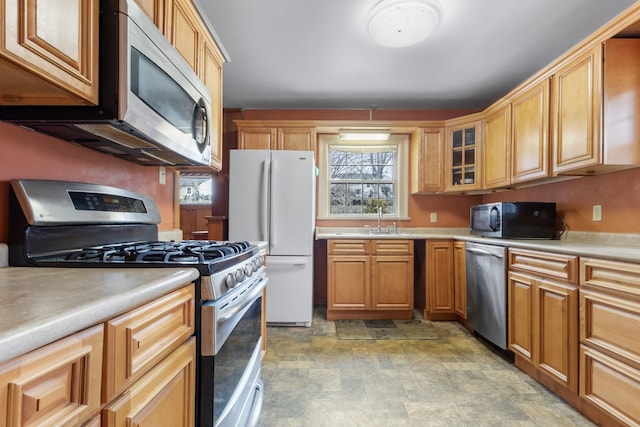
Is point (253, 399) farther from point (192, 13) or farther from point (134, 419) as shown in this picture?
point (192, 13)

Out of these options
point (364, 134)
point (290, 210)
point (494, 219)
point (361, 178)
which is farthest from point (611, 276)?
point (361, 178)

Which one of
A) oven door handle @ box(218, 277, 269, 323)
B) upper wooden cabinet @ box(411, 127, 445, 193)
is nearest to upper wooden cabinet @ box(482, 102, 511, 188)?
upper wooden cabinet @ box(411, 127, 445, 193)

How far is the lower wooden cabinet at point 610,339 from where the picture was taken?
1.38 m

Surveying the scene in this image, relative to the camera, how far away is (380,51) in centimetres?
260

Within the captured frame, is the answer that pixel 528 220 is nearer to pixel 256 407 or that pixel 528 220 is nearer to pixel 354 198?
pixel 354 198

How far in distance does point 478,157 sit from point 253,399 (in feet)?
9.99

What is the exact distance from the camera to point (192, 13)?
1.67 m

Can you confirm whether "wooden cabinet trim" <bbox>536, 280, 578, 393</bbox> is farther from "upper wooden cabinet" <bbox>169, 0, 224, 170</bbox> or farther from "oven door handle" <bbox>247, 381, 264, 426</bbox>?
"upper wooden cabinet" <bbox>169, 0, 224, 170</bbox>

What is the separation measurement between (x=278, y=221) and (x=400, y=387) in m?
1.74

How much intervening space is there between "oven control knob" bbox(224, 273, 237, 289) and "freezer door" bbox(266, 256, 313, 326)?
6.06 feet

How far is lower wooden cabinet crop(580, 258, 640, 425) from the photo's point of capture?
1.38 m

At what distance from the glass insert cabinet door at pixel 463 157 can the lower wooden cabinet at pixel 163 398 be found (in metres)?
3.20

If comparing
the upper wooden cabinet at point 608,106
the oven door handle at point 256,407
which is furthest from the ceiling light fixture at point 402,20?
the oven door handle at point 256,407

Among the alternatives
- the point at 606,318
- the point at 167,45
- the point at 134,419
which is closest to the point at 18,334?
the point at 134,419
